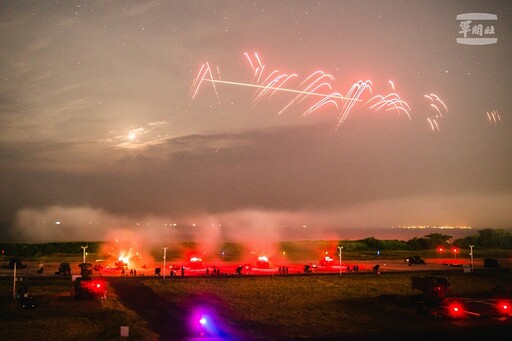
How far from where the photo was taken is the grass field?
88.0 feet

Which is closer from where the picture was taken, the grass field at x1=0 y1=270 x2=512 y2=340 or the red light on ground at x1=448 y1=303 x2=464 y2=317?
the grass field at x1=0 y1=270 x2=512 y2=340

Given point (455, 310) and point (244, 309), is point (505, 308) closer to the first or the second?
point (455, 310)

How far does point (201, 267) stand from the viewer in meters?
63.2

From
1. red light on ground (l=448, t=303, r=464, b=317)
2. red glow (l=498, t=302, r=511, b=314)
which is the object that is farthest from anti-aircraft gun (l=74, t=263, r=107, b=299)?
red glow (l=498, t=302, r=511, b=314)

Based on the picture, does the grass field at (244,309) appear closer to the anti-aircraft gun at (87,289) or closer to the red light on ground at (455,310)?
the anti-aircraft gun at (87,289)

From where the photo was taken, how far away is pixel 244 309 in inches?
1329

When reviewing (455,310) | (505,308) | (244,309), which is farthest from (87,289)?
(505,308)

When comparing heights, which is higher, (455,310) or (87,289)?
(87,289)

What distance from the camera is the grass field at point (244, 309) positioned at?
26.8 meters

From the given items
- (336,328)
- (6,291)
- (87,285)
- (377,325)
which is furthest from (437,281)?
(6,291)

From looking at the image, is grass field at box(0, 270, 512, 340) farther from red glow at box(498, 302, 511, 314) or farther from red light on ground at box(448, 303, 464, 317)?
red glow at box(498, 302, 511, 314)

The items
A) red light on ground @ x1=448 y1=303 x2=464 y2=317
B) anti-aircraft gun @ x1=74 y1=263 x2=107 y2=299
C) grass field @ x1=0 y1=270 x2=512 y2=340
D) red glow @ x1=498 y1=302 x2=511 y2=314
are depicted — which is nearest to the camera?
grass field @ x1=0 y1=270 x2=512 y2=340

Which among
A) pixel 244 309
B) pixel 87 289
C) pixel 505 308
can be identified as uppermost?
pixel 87 289

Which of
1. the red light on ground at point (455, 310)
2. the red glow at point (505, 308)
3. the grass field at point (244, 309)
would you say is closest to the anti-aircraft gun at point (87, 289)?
the grass field at point (244, 309)
